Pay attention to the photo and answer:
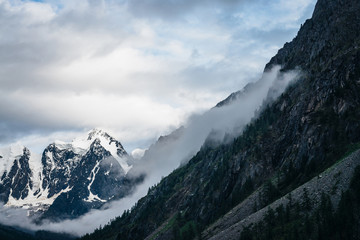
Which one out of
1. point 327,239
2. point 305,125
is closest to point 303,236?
point 327,239

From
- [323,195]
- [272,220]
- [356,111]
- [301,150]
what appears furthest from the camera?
[301,150]

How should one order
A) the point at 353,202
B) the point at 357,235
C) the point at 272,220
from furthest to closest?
the point at 272,220
the point at 353,202
the point at 357,235

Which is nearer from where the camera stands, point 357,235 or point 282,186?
point 357,235

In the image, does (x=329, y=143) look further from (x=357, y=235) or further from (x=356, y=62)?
(x=357, y=235)

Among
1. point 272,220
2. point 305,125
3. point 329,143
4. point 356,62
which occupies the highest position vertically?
point 356,62

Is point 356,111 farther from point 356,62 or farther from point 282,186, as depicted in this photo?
point 282,186

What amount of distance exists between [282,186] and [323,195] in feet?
186

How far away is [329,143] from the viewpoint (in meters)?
165

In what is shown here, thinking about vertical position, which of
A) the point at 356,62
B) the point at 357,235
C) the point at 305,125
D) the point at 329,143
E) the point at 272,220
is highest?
the point at 356,62

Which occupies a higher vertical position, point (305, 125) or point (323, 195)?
point (305, 125)

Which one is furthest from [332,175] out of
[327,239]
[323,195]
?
[327,239]

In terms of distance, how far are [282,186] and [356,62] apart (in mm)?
67254

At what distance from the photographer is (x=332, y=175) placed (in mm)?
127938

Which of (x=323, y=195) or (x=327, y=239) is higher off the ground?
(x=323, y=195)
